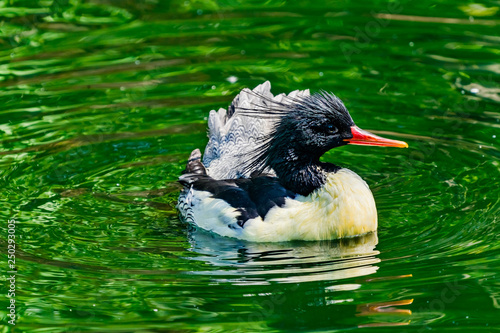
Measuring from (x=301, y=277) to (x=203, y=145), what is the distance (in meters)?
4.00

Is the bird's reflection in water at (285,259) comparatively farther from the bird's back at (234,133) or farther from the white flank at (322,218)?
the bird's back at (234,133)

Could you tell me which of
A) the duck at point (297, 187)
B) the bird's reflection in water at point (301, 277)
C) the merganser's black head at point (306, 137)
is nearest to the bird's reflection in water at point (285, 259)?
the bird's reflection in water at point (301, 277)

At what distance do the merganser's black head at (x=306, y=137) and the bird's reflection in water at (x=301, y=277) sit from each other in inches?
29.0

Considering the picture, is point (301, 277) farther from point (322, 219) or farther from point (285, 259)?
point (322, 219)

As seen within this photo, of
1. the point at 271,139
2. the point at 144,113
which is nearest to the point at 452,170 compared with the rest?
the point at 271,139

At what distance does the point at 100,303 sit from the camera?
7656mm

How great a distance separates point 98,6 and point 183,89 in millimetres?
3811

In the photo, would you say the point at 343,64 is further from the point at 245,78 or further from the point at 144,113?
the point at 144,113

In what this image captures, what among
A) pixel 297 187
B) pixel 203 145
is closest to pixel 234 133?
pixel 203 145

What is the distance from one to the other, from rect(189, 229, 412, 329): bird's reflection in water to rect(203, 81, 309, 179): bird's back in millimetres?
1008

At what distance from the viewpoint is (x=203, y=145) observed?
1168cm

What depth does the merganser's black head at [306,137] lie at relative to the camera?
9.09 meters

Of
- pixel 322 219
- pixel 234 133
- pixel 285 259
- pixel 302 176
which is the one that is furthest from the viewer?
pixel 234 133

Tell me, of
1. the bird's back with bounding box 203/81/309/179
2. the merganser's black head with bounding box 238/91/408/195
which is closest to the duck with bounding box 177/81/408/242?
the merganser's black head with bounding box 238/91/408/195
